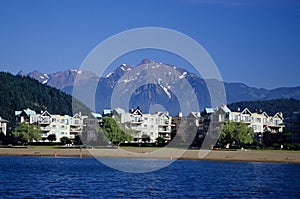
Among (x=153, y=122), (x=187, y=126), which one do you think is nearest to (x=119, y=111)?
(x=153, y=122)

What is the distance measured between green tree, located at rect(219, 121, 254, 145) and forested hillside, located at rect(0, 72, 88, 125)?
6027 cm

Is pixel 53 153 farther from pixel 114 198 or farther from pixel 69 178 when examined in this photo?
pixel 114 198

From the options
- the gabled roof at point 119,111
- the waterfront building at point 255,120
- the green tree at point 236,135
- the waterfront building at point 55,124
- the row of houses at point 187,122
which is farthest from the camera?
the gabled roof at point 119,111

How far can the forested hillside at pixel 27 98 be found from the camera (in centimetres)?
15443

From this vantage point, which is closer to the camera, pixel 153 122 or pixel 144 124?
pixel 144 124

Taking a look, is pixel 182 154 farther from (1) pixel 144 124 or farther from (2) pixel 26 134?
(1) pixel 144 124

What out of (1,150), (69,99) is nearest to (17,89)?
(69,99)

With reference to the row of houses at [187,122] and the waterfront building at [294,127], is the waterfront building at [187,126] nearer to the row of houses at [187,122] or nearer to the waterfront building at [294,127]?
the row of houses at [187,122]

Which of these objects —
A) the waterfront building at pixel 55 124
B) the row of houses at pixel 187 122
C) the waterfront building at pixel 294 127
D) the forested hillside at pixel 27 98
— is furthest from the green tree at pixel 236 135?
the forested hillside at pixel 27 98

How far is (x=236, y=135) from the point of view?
3752 inches

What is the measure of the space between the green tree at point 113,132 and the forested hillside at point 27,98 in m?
45.2

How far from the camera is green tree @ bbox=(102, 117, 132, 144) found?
326 feet

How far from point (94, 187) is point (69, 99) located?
524 feet

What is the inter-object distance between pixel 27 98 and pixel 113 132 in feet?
252
